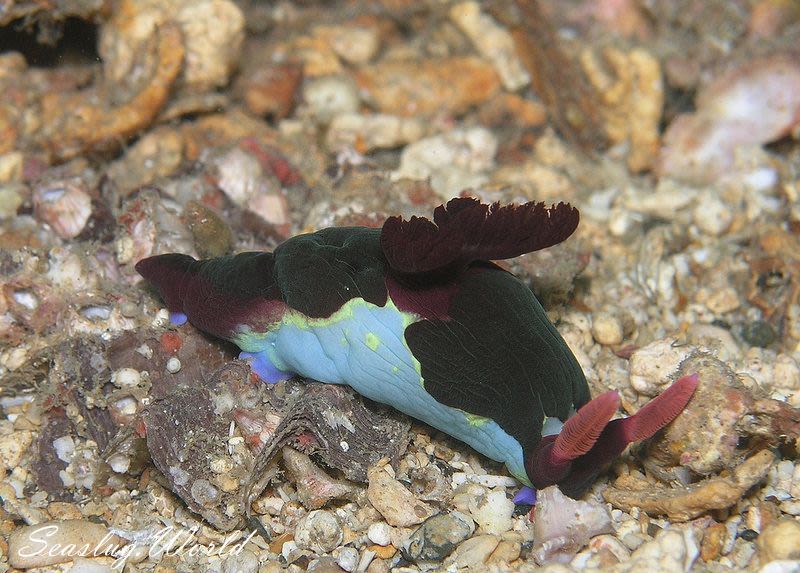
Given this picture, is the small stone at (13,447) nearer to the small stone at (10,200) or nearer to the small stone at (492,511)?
the small stone at (10,200)

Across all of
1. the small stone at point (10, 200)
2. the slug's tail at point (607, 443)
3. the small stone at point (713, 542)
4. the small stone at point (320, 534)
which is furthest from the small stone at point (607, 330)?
the small stone at point (10, 200)

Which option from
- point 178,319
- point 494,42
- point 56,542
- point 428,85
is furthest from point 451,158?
point 56,542

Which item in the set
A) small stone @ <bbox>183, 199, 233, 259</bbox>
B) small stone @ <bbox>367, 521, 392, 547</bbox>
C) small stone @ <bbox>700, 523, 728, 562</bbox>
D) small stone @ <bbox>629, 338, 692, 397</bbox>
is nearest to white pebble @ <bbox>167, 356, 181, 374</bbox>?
small stone @ <bbox>183, 199, 233, 259</bbox>

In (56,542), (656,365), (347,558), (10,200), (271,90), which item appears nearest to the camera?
(347,558)

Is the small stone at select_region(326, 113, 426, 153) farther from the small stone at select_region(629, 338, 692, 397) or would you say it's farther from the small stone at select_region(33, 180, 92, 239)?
the small stone at select_region(629, 338, 692, 397)

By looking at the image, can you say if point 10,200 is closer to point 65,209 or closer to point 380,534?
point 65,209

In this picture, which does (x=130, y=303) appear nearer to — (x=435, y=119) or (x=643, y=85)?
(x=435, y=119)
